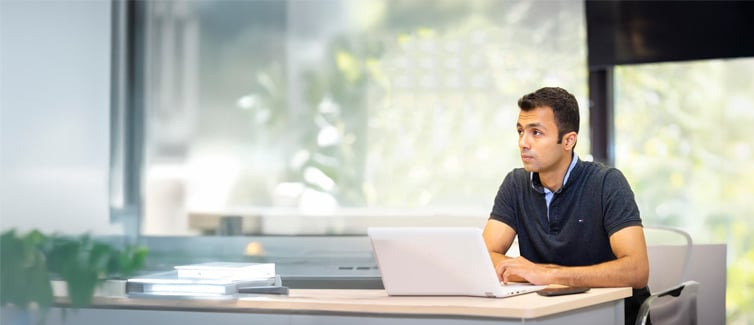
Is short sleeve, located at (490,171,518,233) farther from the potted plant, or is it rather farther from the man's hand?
the potted plant

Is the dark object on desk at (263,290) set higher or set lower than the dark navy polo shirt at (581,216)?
lower

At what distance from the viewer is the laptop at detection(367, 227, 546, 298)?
101 inches

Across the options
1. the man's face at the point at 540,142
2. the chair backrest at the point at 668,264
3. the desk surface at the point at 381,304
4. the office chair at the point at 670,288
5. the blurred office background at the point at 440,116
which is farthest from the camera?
the blurred office background at the point at 440,116

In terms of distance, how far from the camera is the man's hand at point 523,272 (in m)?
2.90

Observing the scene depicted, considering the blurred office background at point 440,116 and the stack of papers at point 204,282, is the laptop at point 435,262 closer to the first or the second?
the stack of papers at point 204,282

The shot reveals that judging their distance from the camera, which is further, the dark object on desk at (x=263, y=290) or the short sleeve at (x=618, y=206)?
the short sleeve at (x=618, y=206)

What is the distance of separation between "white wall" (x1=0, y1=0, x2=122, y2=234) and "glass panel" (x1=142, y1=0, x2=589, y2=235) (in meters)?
3.51

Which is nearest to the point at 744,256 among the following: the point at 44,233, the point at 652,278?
the point at 652,278

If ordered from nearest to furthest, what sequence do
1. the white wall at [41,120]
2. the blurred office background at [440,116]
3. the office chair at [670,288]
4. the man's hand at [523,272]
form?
1. the white wall at [41,120]
2. the man's hand at [523,272]
3. the office chair at [670,288]
4. the blurred office background at [440,116]

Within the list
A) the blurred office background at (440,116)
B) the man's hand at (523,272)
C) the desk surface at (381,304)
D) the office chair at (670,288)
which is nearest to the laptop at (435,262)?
the desk surface at (381,304)

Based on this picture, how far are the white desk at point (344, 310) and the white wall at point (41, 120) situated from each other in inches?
9.0

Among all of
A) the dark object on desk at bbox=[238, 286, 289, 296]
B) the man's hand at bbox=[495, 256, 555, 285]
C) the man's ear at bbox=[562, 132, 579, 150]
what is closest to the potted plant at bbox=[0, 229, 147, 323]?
the dark object on desk at bbox=[238, 286, 289, 296]

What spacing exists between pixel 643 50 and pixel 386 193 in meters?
1.72

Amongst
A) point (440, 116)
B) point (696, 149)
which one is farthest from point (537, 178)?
point (696, 149)
